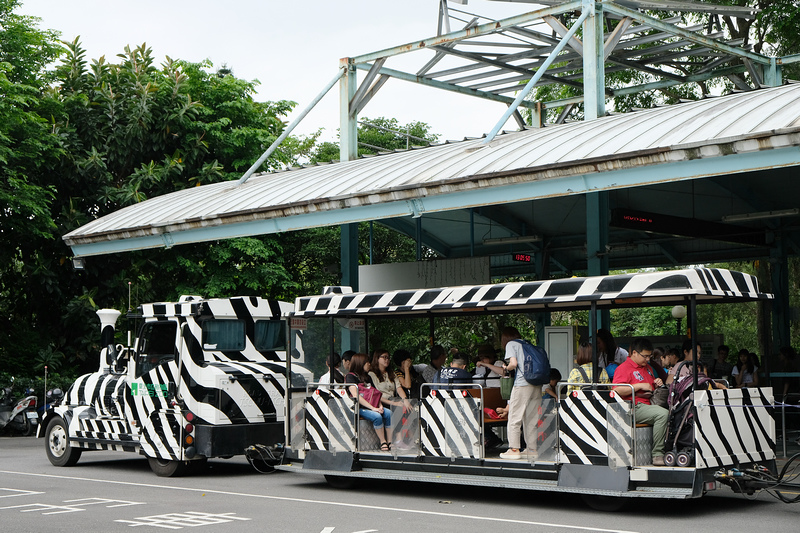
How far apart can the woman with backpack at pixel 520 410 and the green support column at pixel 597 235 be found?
5093 mm

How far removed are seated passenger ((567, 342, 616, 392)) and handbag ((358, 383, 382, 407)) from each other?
2.78 m

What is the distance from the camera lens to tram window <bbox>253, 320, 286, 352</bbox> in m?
14.9

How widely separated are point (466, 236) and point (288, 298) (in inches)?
276

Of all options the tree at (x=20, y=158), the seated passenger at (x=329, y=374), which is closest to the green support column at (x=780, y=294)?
the seated passenger at (x=329, y=374)

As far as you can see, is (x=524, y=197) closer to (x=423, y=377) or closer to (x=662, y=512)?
(x=423, y=377)

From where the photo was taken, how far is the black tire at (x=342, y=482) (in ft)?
42.1

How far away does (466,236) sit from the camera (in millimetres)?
25422

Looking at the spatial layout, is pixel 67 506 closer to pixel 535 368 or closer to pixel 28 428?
pixel 535 368

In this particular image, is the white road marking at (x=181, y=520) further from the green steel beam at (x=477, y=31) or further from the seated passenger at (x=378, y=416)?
the green steel beam at (x=477, y=31)

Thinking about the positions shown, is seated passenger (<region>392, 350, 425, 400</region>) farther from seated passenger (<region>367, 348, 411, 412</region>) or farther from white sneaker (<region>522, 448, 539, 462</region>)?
white sneaker (<region>522, 448, 539, 462</region>)

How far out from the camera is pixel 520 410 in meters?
11.2

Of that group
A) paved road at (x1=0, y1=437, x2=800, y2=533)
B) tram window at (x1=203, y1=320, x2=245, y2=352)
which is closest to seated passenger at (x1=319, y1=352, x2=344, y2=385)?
paved road at (x1=0, y1=437, x2=800, y2=533)

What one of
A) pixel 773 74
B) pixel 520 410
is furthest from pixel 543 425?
pixel 773 74

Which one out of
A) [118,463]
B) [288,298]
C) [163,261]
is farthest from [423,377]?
[288,298]
